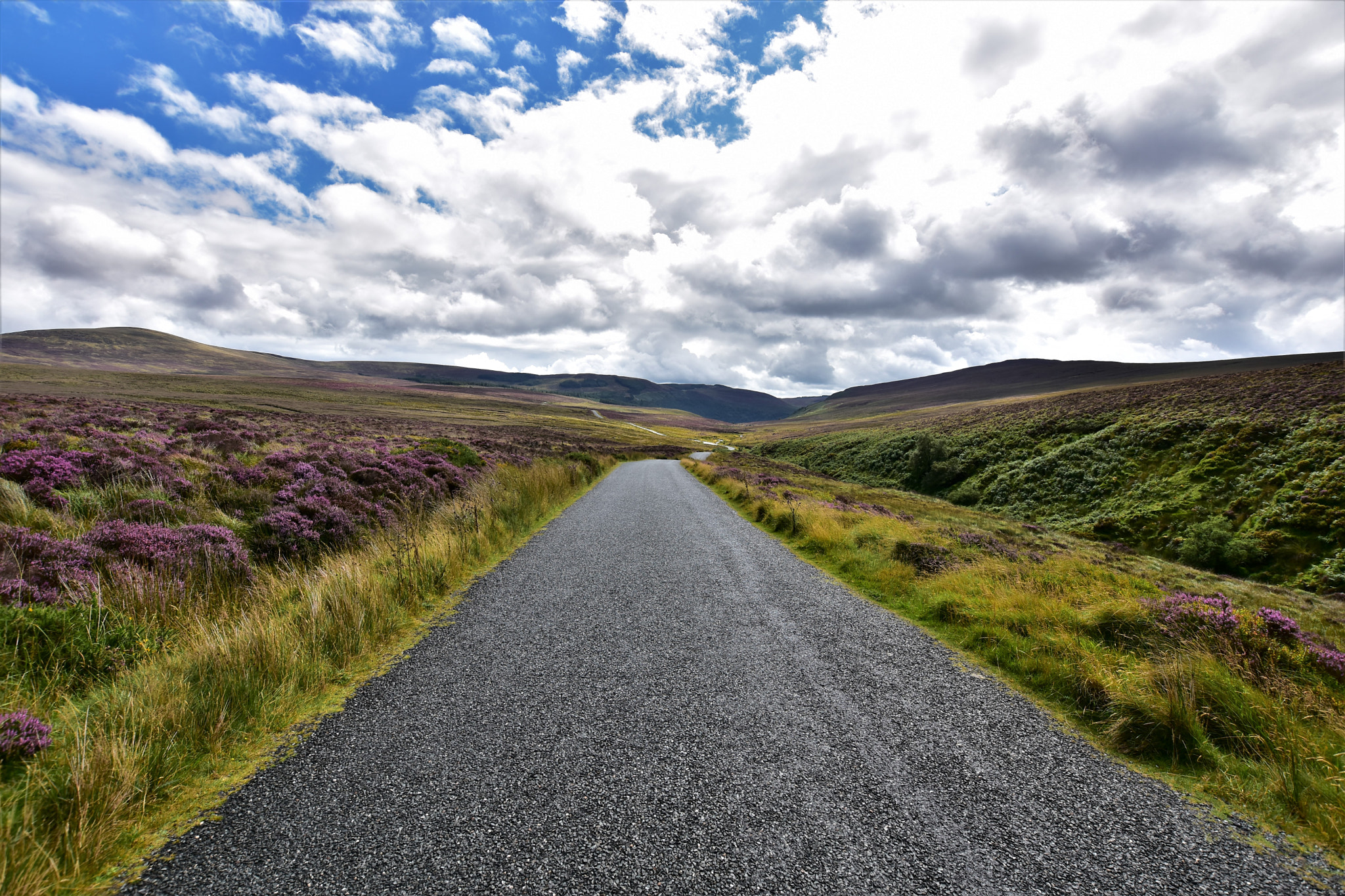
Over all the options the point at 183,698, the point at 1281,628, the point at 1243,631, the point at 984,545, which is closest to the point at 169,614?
the point at 183,698

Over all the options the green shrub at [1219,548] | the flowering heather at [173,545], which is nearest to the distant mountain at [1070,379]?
the green shrub at [1219,548]

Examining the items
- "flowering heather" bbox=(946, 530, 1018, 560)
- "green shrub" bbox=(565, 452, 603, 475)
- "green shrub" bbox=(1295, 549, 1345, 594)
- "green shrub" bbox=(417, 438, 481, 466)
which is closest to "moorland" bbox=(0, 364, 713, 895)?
"green shrub" bbox=(417, 438, 481, 466)

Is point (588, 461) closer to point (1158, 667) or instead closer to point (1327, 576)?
point (1158, 667)

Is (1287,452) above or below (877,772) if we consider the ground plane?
above

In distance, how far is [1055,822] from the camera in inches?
141

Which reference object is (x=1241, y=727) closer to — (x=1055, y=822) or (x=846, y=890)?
(x=1055, y=822)

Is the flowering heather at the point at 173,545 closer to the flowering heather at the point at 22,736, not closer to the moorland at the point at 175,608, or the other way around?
the moorland at the point at 175,608

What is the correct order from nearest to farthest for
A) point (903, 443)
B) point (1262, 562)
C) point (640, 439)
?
1. point (1262, 562)
2. point (903, 443)
3. point (640, 439)

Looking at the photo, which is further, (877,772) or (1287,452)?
(1287,452)

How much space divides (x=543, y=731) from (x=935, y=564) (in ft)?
27.1

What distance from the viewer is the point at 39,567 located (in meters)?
5.43

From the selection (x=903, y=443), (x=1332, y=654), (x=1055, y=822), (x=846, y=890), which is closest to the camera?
(x=846, y=890)

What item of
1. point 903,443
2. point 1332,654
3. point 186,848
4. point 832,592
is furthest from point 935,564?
point 903,443

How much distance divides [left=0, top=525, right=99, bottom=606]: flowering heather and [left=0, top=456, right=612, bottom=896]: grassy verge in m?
0.36
